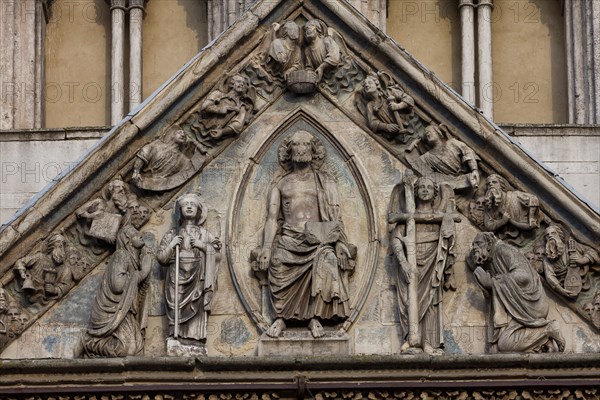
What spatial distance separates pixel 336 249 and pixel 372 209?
63cm

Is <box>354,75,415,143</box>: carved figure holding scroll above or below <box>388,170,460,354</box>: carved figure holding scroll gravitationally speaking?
above

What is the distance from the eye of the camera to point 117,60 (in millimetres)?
36969

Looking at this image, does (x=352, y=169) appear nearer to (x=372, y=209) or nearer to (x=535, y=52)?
(x=372, y=209)

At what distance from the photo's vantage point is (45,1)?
3734 cm

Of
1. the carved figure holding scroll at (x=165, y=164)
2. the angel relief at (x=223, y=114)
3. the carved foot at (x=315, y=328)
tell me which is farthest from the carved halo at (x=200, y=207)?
the carved foot at (x=315, y=328)

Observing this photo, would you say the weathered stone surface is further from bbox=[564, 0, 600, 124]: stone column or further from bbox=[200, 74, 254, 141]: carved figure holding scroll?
bbox=[564, 0, 600, 124]: stone column

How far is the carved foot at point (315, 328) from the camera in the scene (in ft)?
104

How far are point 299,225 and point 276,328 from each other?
1070mm

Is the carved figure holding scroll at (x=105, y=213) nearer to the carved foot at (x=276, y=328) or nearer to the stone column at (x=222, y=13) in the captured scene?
the carved foot at (x=276, y=328)

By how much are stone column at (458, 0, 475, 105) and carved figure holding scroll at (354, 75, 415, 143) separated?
430 centimetres

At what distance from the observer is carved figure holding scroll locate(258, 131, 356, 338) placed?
31609 mm

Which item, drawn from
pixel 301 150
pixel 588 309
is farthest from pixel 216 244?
pixel 588 309

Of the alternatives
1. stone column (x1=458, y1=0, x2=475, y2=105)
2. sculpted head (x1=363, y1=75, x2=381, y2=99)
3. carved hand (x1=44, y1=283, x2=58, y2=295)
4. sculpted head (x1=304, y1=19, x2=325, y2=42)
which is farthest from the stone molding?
stone column (x1=458, y1=0, x2=475, y2=105)

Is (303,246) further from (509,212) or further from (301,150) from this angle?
(509,212)
